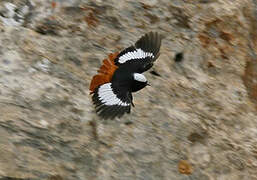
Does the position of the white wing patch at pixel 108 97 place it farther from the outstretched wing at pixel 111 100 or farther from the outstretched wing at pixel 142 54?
the outstretched wing at pixel 142 54

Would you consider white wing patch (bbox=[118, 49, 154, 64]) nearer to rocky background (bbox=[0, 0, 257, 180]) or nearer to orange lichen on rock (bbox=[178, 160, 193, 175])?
rocky background (bbox=[0, 0, 257, 180])

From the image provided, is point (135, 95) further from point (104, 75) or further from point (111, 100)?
point (111, 100)

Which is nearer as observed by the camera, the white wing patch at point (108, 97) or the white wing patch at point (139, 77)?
the white wing patch at point (108, 97)

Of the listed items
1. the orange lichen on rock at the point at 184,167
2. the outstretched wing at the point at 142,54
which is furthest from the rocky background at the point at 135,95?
the outstretched wing at the point at 142,54

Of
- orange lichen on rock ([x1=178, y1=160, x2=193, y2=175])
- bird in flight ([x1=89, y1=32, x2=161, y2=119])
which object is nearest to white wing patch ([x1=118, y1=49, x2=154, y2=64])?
bird in flight ([x1=89, y1=32, x2=161, y2=119])

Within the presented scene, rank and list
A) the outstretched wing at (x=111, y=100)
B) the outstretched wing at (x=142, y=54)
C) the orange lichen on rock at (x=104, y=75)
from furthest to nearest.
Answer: the outstretched wing at (x=142, y=54), the orange lichen on rock at (x=104, y=75), the outstretched wing at (x=111, y=100)

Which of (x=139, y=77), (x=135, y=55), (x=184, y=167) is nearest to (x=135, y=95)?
(x=135, y=55)
